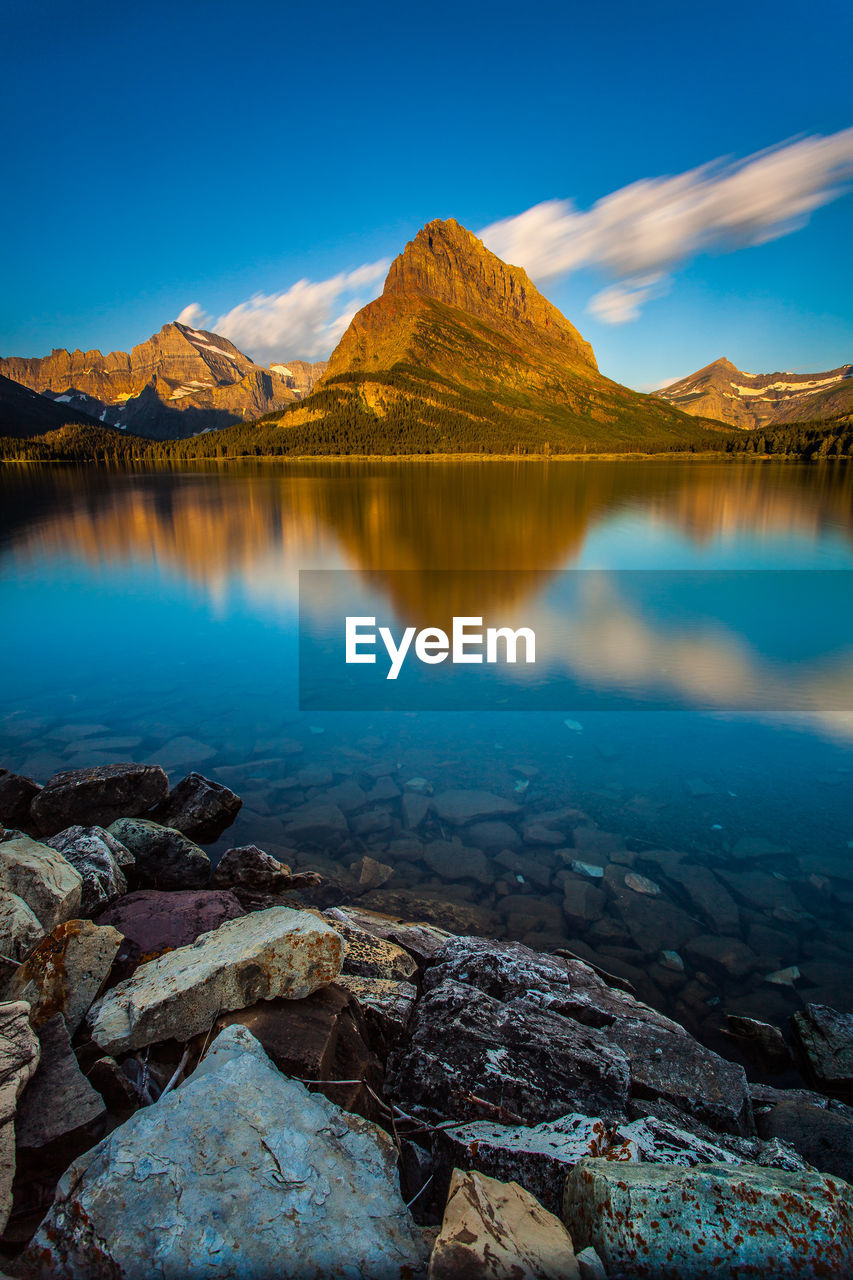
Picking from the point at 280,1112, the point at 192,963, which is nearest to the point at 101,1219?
the point at 280,1112

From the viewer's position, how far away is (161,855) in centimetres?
886

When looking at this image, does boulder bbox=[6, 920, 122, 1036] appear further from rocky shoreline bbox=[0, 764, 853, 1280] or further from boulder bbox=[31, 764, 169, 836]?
boulder bbox=[31, 764, 169, 836]

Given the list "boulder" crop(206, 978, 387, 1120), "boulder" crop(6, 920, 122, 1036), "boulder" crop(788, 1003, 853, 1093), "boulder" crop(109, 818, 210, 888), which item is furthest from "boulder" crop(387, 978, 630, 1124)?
"boulder" crop(109, 818, 210, 888)

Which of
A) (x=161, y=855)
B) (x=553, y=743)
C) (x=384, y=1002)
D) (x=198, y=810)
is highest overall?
(x=384, y=1002)

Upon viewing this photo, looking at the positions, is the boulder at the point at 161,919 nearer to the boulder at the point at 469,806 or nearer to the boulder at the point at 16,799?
the boulder at the point at 16,799

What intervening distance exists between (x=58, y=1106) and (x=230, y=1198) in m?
1.65

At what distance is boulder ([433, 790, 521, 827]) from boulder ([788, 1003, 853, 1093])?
205 inches

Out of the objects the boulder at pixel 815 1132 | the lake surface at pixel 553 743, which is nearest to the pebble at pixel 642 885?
the lake surface at pixel 553 743

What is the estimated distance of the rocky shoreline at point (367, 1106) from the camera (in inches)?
121

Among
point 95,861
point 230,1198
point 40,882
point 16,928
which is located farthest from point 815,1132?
point 95,861

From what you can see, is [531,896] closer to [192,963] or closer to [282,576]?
[192,963]

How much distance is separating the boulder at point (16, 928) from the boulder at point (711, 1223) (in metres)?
4.95

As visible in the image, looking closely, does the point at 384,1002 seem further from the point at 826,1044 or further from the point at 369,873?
the point at 826,1044

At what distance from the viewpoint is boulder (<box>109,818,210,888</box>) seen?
8633 millimetres
